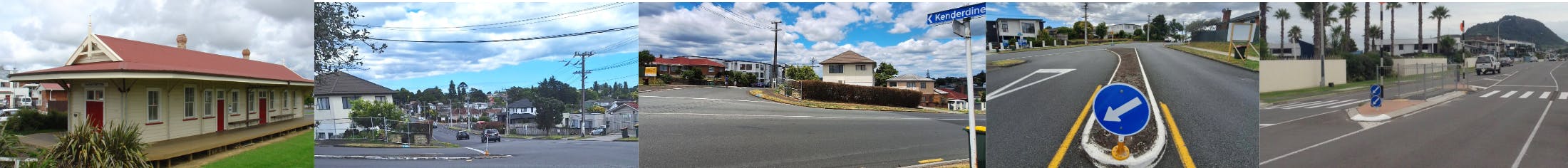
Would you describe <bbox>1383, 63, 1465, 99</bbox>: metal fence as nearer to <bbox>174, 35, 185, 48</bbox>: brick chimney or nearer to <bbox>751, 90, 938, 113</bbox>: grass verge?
<bbox>751, 90, 938, 113</bbox>: grass verge

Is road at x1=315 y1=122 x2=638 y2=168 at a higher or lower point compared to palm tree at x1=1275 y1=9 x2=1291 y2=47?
lower

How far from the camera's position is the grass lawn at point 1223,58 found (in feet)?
18.7

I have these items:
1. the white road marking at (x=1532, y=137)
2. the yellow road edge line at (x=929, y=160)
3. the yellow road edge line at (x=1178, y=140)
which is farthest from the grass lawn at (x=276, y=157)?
the white road marking at (x=1532, y=137)

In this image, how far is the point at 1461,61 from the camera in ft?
22.7

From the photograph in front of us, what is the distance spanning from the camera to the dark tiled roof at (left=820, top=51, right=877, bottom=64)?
5.83m

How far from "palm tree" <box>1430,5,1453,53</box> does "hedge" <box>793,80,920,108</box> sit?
471 cm

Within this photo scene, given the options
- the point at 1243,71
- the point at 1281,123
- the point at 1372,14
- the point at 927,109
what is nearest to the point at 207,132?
the point at 927,109

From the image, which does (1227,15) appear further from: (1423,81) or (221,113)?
(221,113)

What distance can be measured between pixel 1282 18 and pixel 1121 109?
8.00 feet

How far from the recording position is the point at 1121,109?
204 inches

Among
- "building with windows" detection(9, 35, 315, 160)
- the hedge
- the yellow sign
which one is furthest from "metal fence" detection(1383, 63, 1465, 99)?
"building with windows" detection(9, 35, 315, 160)

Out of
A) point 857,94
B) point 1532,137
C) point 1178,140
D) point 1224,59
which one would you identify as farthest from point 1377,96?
point 857,94

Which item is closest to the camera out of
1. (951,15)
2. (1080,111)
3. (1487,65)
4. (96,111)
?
(951,15)

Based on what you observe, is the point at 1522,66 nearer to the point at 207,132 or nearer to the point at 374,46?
the point at 374,46
